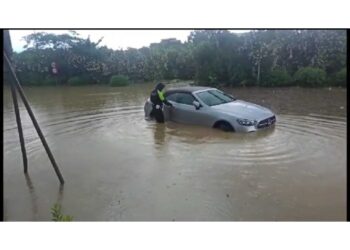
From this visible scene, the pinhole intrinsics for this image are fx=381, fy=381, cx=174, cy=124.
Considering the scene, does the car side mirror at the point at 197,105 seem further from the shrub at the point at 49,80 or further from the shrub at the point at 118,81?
the shrub at the point at 49,80

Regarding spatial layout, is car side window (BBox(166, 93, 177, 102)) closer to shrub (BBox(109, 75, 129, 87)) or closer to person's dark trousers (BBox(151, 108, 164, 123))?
person's dark trousers (BBox(151, 108, 164, 123))

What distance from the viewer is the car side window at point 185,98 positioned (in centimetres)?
823

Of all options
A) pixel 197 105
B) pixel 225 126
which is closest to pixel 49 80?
pixel 197 105

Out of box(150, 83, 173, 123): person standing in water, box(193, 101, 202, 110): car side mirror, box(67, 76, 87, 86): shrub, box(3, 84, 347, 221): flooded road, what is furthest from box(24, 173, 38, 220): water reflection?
box(193, 101, 202, 110): car side mirror

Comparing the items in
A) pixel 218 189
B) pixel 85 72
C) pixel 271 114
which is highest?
pixel 85 72

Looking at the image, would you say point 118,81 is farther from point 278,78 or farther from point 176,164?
point 278,78

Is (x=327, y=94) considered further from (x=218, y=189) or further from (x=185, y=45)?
(x=218, y=189)

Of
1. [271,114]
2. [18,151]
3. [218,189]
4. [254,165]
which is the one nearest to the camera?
[218,189]

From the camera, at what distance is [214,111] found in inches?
314
